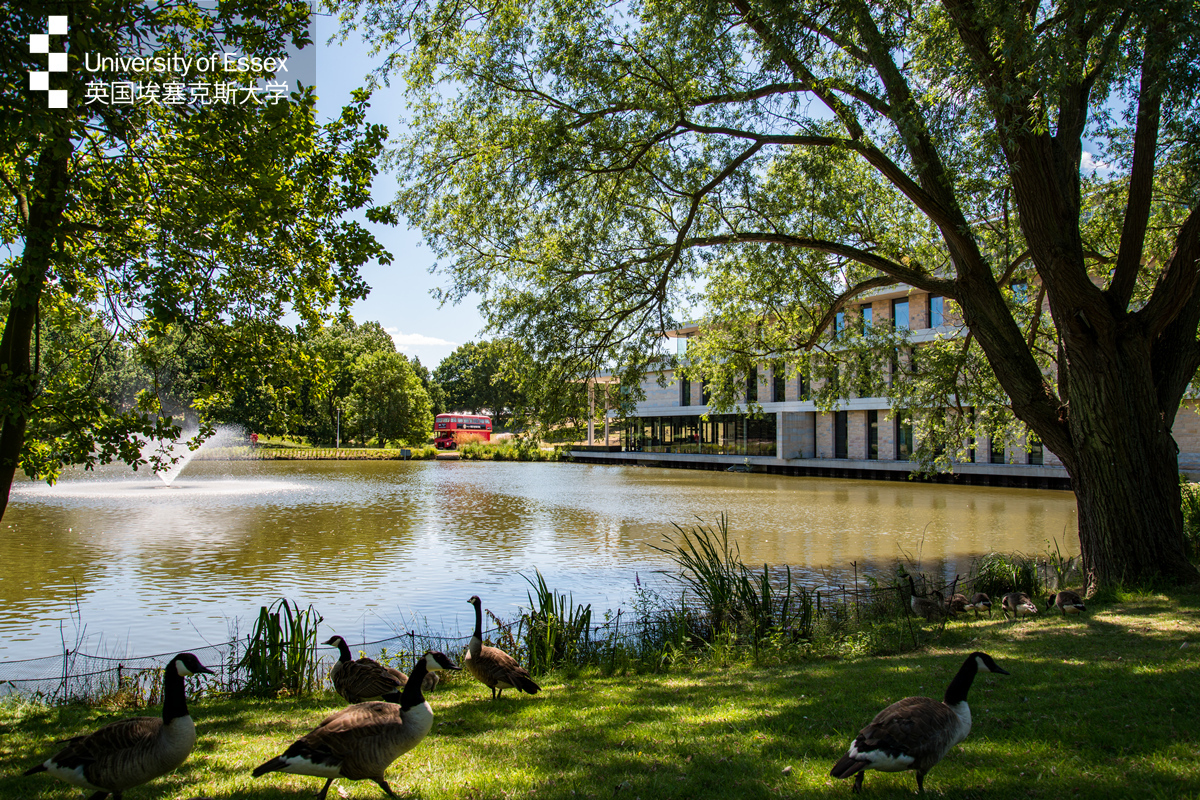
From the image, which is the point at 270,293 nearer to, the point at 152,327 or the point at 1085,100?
the point at 152,327

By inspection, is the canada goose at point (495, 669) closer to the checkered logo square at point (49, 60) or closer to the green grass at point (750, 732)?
the green grass at point (750, 732)

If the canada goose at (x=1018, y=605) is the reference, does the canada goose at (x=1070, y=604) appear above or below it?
above

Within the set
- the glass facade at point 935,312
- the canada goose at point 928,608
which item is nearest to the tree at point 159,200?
the canada goose at point 928,608

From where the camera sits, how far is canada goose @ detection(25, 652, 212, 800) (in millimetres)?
3924

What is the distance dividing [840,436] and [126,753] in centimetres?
4959

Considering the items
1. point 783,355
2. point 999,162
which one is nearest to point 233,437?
point 783,355

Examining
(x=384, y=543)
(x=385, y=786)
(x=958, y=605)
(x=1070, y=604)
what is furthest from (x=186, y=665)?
(x=384, y=543)

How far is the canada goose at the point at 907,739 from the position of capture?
3.61m

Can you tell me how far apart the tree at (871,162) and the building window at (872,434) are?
111 ft

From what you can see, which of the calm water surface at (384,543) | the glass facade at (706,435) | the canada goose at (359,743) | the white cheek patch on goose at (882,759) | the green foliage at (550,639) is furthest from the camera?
the glass facade at (706,435)

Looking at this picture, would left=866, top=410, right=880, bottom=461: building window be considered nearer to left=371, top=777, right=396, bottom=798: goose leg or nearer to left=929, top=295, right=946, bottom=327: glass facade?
left=929, top=295, right=946, bottom=327: glass facade

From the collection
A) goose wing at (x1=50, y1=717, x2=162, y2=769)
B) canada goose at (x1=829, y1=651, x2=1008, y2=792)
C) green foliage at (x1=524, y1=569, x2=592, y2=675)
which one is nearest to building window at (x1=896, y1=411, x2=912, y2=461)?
green foliage at (x1=524, y1=569, x2=592, y2=675)

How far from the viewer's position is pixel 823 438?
50125 mm

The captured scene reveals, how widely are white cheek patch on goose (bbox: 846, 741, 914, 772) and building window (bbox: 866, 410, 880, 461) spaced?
1818 inches
